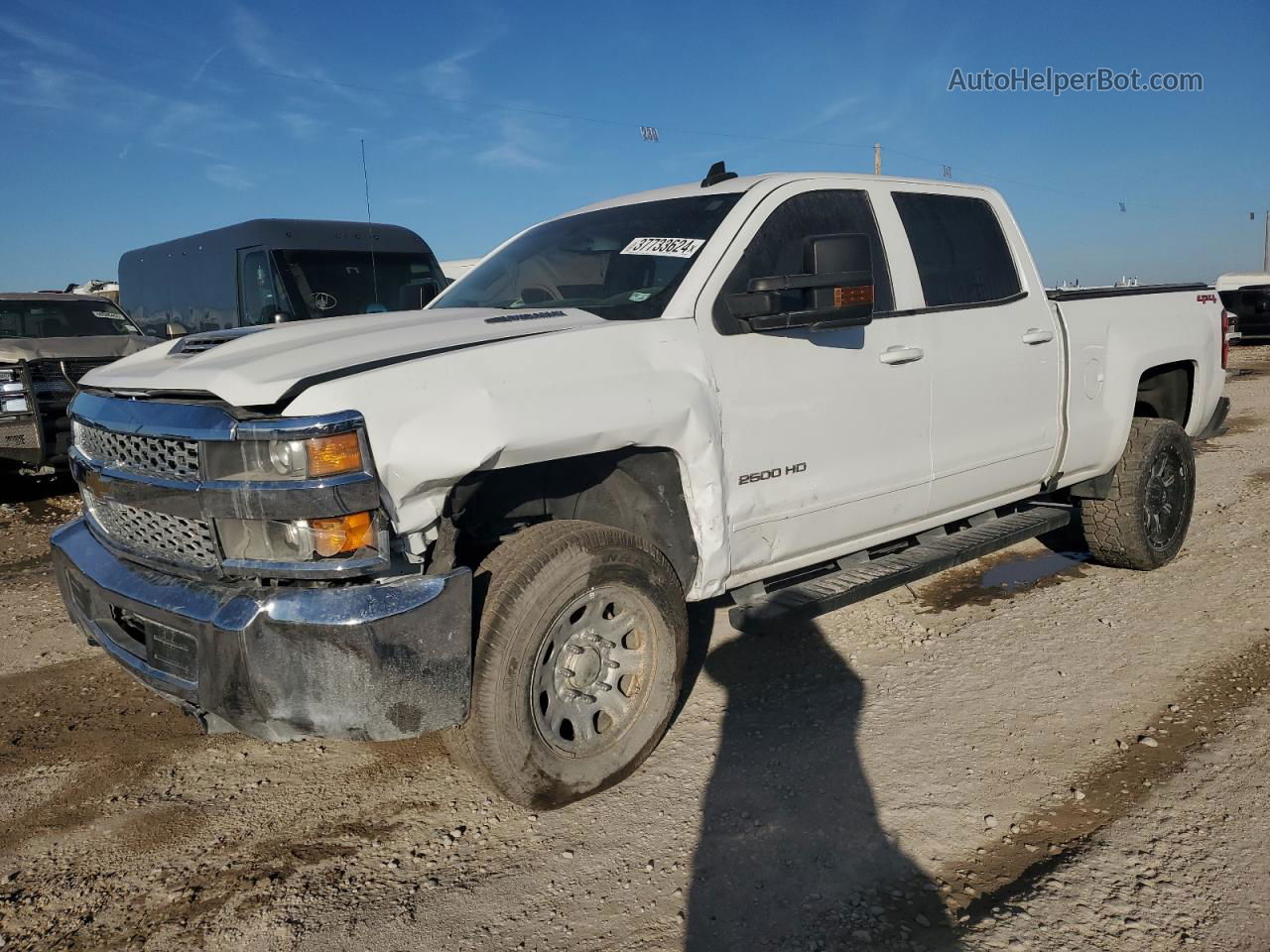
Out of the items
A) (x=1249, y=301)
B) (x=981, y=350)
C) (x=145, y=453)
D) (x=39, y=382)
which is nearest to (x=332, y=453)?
(x=145, y=453)

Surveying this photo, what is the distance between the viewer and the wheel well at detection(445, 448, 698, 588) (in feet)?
9.80

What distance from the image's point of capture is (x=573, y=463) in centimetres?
305

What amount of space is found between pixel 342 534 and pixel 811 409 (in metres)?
1.74

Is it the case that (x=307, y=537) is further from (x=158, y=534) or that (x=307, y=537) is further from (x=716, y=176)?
(x=716, y=176)

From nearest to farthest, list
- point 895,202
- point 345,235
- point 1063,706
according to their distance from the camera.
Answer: point 1063,706 < point 895,202 < point 345,235

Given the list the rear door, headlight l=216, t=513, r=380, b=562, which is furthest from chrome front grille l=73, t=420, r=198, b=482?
the rear door

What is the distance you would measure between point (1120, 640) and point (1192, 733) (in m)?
0.96

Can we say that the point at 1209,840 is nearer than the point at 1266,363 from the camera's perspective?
→ Yes

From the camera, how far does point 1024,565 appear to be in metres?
5.61

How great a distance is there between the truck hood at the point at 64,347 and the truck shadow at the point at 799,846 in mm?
6088

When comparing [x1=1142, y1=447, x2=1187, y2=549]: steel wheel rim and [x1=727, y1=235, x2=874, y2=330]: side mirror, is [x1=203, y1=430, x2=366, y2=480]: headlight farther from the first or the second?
[x1=1142, y1=447, x2=1187, y2=549]: steel wheel rim

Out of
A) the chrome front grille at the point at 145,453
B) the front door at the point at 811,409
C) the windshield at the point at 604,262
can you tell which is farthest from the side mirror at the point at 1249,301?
the chrome front grille at the point at 145,453

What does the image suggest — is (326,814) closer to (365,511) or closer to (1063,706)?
(365,511)

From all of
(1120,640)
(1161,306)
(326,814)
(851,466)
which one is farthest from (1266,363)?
(326,814)
